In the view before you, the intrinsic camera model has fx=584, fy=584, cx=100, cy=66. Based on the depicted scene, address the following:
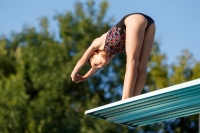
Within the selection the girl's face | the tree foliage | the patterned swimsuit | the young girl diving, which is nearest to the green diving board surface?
the young girl diving

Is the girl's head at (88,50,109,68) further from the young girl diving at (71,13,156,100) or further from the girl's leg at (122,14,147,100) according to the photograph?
the girl's leg at (122,14,147,100)

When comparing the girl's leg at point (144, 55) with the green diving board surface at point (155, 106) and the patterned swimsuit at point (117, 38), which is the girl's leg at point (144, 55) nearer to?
the patterned swimsuit at point (117, 38)

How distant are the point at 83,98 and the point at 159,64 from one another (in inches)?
136

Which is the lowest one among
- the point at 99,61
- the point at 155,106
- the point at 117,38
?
the point at 155,106

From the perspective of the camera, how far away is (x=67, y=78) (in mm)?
23750

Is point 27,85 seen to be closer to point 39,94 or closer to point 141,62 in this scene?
point 39,94

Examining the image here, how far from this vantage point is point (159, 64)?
24328 millimetres

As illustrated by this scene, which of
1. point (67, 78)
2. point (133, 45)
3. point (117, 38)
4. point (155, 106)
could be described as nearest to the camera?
point (155, 106)

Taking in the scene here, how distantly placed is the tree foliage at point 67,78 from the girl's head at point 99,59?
48.2 ft

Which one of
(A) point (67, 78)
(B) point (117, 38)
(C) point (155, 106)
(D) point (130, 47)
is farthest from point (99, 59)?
(A) point (67, 78)

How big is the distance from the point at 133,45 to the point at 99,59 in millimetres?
495

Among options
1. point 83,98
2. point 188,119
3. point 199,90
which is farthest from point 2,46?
point 199,90

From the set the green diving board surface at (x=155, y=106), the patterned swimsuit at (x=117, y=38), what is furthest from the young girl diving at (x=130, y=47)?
the green diving board surface at (x=155, y=106)

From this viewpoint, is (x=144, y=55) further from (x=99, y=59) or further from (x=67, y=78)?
(x=67, y=78)
